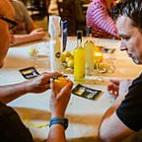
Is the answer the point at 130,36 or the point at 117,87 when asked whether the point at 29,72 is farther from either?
the point at 130,36

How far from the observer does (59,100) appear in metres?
1.27

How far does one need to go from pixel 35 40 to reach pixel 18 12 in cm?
54

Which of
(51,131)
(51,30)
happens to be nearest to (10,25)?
(51,30)

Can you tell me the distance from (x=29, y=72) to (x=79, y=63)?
364 mm

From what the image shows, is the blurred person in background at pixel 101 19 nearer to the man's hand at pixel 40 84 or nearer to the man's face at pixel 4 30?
the man's hand at pixel 40 84

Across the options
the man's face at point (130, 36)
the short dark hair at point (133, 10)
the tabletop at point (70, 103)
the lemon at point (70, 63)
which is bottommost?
the tabletop at point (70, 103)

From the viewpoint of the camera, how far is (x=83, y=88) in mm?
1600

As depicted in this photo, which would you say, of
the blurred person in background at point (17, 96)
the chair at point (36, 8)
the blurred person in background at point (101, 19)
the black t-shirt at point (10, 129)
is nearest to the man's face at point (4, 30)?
the blurred person in background at point (17, 96)

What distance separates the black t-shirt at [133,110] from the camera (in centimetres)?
112

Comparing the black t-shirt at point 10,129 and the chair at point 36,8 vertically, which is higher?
the black t-shirt at point 10,129

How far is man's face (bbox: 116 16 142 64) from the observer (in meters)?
1.21

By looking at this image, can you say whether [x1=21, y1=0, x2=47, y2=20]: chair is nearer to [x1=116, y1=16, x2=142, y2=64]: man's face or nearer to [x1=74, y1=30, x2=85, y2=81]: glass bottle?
[x1=74, y1=30, x2=85, y2=81]: glass bottle

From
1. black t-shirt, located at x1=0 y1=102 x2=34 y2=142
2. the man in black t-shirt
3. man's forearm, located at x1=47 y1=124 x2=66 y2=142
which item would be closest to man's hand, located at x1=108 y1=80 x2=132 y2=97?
the man in black t-shirt

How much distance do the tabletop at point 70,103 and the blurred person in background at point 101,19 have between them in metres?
0.50
